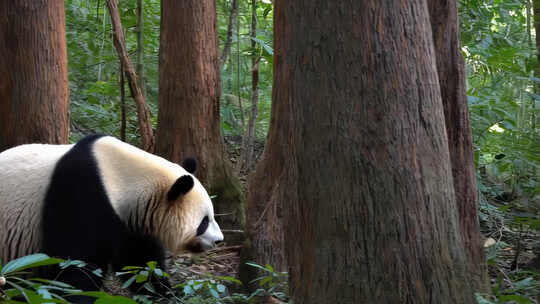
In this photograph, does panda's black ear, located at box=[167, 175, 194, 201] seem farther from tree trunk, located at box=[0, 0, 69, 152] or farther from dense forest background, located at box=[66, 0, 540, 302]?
dense forest background, located at box=[66, 0, 540, 302]

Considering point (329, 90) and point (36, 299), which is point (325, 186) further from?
point (36, 299)

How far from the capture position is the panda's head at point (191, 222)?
4.49m

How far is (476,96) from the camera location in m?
6.76

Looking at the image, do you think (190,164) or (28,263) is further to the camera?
(190,164)

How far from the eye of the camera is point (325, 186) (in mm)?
2504

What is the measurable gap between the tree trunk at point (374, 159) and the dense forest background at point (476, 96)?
1723 mm

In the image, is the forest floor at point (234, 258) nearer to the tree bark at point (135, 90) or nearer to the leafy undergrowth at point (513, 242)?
the leafy undergrowth at point (513, 242)

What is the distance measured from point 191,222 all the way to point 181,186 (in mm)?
451

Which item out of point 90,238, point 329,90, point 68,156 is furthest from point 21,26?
point 329,90

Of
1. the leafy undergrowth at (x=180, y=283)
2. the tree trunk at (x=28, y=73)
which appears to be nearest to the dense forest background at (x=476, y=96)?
the leafy undergrowth at (x=180, y=283)

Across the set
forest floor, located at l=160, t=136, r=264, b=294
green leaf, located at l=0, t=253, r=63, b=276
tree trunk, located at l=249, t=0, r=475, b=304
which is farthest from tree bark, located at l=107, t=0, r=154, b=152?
green leaf, located at l=0, t=253, r=63, b=276

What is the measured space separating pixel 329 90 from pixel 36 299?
1.58m

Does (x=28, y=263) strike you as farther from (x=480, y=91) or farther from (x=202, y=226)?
(x=480, y=91)

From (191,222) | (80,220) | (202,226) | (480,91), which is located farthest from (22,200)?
(480,91)
